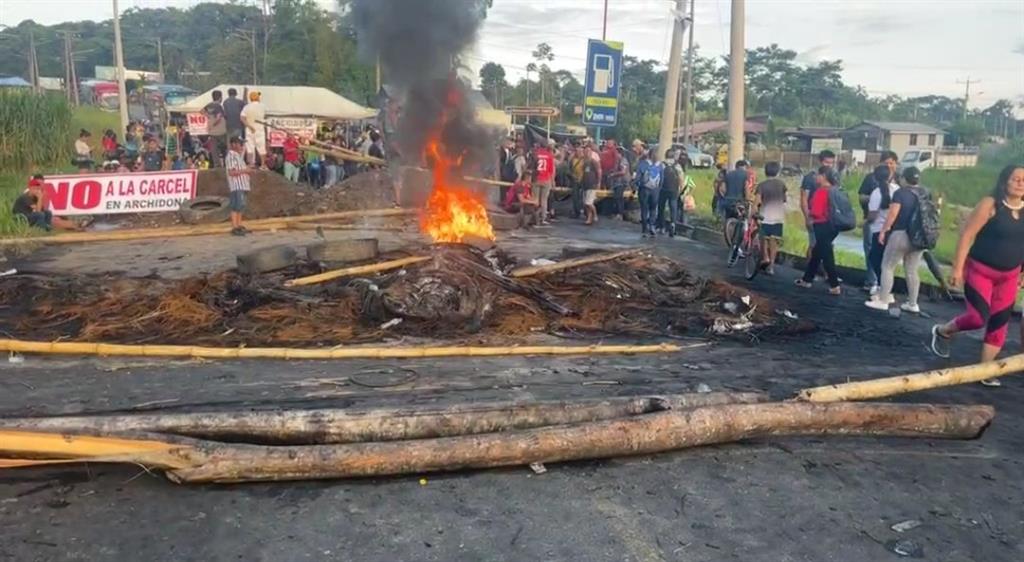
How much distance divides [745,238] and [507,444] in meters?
9.28

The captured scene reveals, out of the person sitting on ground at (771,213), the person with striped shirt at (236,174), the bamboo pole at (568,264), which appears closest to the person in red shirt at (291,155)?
the person with striped shirt at (236,174)

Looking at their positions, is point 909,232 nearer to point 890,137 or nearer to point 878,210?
point 878,210

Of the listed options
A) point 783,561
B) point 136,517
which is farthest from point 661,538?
point 136,517

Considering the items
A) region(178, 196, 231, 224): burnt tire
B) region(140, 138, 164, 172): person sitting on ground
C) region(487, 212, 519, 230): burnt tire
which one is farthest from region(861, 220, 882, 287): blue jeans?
region(140, 138, 164, 172): person sitting on ground

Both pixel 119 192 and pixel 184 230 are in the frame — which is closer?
pixel 184 230

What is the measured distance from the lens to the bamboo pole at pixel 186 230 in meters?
13.4

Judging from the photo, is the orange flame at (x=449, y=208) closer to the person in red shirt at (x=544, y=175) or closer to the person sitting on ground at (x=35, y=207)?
the person in red shirt at (x=544, y=175)

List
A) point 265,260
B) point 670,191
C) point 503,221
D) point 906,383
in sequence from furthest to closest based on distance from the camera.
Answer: point 503,221
point 670,191
point 265,260
point 906,383

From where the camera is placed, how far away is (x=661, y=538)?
3.77 metres

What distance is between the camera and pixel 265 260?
31.9 feet

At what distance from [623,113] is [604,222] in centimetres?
3917

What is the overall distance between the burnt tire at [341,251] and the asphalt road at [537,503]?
4.30 meters

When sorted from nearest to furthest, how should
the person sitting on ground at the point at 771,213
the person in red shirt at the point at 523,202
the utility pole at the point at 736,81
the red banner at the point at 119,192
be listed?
the person sitting on ground at the point at 771,213 → the red banner at the point at 119,192 → the utility pole at the point at 736,81 → the person in red shirt at the point at 523,202

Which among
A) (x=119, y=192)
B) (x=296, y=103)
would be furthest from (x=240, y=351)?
(x=296, y=103)
